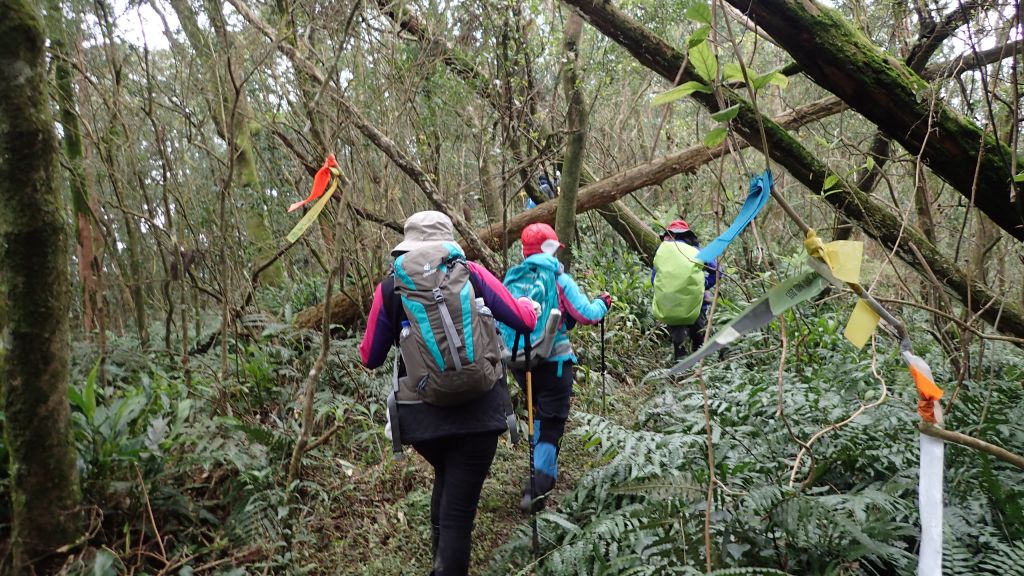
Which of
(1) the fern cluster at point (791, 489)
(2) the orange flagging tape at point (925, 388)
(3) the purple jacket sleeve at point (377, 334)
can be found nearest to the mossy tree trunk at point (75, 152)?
(3) the purple jacket sleeve at point (377, 334)

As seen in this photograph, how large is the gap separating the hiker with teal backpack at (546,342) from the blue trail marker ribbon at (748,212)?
3.04 m

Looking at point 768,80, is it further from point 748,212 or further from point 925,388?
point 925,388

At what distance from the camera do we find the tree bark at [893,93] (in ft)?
10.4

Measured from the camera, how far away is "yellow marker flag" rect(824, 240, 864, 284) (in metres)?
1.49

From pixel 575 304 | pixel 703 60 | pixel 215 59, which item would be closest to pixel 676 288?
pixel 575 304

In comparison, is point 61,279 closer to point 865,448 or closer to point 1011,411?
point 865,448

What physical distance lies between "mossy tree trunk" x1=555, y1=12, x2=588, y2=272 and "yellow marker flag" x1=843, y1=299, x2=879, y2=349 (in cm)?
501

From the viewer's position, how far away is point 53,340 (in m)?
3.44

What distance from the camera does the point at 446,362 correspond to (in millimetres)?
3221

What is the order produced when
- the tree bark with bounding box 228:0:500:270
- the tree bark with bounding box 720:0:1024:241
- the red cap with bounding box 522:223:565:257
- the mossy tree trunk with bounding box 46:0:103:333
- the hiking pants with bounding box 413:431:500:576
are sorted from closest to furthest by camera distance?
the tree bark with bounding box 720:0:1024:241
the hiking pants with bounding box 413:431:500:576
the red cap with bounding box 522:223:565:257
the mossy tree trunk with bounding box 46:0:103:333
the tree bark with bounding box 228:0:500:270

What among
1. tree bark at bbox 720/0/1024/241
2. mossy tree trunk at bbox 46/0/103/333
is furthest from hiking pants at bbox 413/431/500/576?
mossy tree trunk at bbox 46/0/103/333

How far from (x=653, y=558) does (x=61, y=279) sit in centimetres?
361

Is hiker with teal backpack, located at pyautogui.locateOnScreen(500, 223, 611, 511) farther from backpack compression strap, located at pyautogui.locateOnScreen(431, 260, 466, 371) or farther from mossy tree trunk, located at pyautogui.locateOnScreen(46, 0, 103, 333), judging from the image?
mossy tree trunk, located at pyautogui.locateOnScreen(46, 0, 103, 333)

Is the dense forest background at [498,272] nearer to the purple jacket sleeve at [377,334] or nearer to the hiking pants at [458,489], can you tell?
the hiking pants at [458,489]
